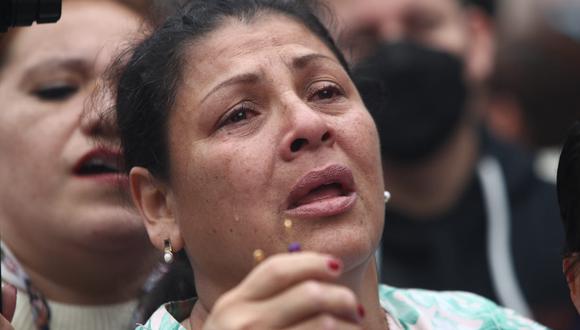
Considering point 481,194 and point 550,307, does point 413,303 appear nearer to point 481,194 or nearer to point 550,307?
point 550,307

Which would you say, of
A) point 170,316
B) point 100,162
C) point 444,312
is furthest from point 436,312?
point 100,162

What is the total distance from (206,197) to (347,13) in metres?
2.74

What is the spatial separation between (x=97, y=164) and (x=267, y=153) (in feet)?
3.22

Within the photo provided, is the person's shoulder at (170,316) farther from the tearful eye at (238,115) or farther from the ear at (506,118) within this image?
the ear at (506,118)

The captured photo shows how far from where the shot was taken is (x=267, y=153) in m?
2.81

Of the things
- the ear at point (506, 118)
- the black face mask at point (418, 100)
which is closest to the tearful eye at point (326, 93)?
the black face mask at point (418, 100)

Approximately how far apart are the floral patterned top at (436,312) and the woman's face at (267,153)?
0.35 metres

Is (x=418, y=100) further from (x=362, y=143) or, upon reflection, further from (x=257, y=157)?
(x=257, y=157)

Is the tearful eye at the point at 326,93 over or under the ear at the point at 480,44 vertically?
over

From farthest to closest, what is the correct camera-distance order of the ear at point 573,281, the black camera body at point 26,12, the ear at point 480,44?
the ear at point 480,44 → the ear at point 573,281 → the black camera body at point 26,12

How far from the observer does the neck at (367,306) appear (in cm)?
297

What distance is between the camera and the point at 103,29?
12.6ft

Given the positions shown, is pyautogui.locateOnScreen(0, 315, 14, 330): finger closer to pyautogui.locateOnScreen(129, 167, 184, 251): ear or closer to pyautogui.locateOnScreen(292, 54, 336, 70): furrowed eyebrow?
pyautogui.locateOnScreen(129, 167, 184, 251): ear

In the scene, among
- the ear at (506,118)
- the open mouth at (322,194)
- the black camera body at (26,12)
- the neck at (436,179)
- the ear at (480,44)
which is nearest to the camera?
the black camera body at (26,12)
